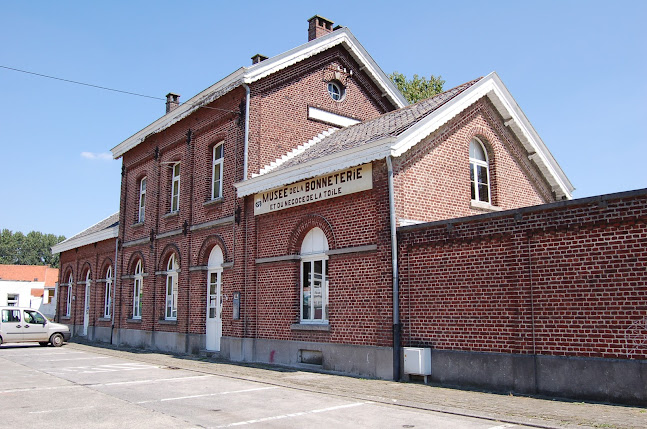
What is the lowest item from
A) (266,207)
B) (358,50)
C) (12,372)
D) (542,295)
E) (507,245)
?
(12,372)

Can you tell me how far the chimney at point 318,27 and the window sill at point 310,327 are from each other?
10375mm

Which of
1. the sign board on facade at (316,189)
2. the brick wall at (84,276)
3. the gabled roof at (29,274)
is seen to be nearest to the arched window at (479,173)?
the sign board on facade at (316,189)

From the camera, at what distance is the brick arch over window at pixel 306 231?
13852mm

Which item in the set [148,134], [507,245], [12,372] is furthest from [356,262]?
[148,134]

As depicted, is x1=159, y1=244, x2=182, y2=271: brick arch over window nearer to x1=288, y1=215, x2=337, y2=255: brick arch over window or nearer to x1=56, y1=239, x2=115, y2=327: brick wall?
x1=56, y1=239, x2=115, y2=327: brick wall

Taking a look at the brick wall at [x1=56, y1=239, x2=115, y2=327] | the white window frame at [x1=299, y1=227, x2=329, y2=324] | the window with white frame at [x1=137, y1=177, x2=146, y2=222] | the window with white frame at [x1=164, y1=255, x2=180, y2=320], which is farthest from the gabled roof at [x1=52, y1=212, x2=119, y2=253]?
the white window frame at [x1=299, y1=227, x2=329, y2=324]

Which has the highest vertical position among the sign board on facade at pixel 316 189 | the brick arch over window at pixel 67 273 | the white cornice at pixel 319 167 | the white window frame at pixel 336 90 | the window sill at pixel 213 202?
the white window frame at pixel 336 90

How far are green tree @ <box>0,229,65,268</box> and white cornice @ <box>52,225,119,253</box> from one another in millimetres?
79822

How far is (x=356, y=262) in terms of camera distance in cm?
1305

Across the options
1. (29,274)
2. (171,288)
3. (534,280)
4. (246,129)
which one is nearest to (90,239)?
(171,288)

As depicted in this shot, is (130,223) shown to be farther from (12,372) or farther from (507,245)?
(507,245)

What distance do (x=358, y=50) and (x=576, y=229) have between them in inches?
487

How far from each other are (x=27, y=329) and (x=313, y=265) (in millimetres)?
13771

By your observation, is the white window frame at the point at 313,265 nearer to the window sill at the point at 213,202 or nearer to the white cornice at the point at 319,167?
the white cornice at the point at 319,167
